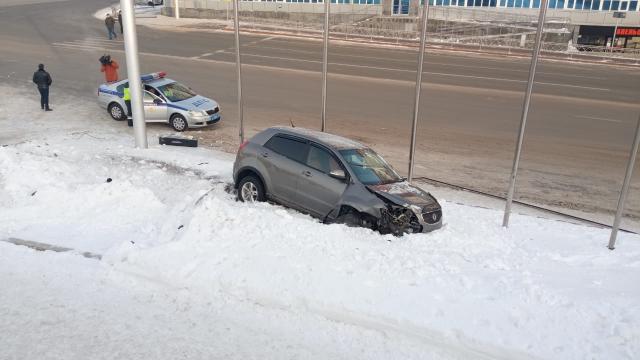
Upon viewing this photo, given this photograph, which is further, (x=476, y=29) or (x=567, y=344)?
(x=476, y=29)

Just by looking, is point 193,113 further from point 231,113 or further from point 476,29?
point 476,29

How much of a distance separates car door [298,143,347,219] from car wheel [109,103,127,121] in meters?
9.90

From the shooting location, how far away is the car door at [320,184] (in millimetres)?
8641

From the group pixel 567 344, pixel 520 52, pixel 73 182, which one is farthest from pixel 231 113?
pixel 520 52

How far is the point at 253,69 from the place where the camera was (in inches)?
1071

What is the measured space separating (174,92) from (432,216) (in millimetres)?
10995

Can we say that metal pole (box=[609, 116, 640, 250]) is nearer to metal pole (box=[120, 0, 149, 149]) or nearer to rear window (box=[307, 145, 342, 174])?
rear window (box=[307, 145, 342, 174])

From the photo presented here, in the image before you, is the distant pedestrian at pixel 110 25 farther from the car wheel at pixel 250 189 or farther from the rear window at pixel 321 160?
the rear window at pixel 321 160

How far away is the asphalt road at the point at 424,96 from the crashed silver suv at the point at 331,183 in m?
4.78

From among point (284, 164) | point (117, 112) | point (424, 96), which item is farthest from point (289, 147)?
point (424, 96)

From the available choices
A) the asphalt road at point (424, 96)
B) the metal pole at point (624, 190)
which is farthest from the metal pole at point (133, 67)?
the metal pole at point (624, 190)

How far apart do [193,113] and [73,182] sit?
602cm

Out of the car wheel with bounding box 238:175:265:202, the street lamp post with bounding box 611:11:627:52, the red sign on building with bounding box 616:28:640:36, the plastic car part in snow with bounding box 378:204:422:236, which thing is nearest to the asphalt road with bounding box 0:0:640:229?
the plastic car part in snow with bounding box 378:204:422:236

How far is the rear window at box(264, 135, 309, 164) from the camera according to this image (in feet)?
30.3
